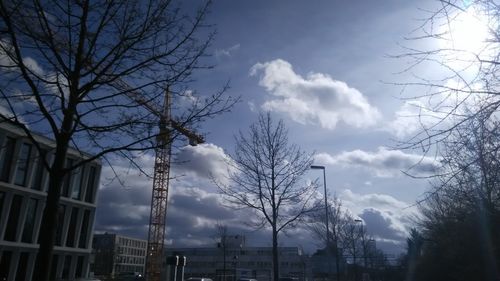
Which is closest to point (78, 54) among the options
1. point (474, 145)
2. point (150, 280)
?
point (474, 145)

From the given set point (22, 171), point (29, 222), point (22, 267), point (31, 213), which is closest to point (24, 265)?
point (22, 267)

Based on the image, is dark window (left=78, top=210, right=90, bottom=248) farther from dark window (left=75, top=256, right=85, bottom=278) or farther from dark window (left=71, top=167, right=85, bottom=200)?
dark window (left=71, top=167, right=85, bottom=200)

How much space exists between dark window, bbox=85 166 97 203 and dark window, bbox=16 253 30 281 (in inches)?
262

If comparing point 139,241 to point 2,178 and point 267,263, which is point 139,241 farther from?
point 2,178

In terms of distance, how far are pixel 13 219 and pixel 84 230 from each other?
6.91m

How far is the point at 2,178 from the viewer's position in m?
26.5

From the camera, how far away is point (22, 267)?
92.1ft

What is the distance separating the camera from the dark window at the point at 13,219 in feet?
89.0

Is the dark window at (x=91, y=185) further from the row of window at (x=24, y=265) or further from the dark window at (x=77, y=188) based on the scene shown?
the row of window at (x=24, y=265)

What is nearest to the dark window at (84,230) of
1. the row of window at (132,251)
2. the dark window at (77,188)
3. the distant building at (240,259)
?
the dark window at (77,188)

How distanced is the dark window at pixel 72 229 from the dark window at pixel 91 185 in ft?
4.99

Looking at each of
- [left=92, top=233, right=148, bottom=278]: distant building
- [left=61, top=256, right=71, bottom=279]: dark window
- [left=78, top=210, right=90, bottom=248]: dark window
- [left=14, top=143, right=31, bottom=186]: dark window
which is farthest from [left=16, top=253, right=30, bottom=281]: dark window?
[left=92, top=233, right=148, bottom=278]: distant building

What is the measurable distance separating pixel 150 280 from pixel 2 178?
4064 centimetres

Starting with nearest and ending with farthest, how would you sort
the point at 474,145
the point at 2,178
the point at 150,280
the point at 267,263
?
the point at 474,145 → the point at 2,178 → the point at 150,280 → the point at 267,263
